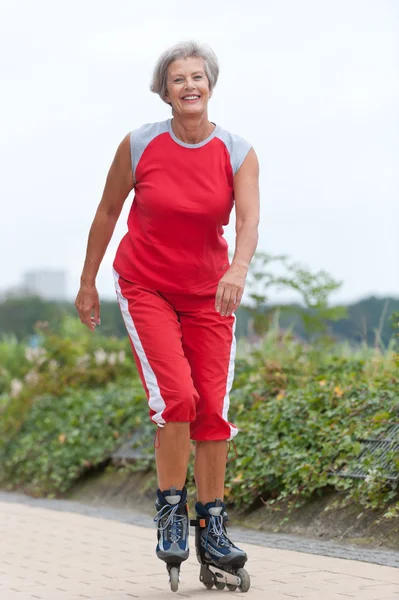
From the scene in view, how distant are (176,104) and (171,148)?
18cm

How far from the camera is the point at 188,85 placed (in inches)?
158

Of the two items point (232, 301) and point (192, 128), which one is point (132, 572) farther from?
point (192, 128)

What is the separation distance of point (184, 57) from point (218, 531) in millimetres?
1932

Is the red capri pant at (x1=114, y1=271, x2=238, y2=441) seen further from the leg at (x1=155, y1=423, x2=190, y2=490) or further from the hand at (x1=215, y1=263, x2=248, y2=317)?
the hand at (x1=215, y1=263, x2=248, y2=317)

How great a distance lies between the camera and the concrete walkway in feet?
12.9

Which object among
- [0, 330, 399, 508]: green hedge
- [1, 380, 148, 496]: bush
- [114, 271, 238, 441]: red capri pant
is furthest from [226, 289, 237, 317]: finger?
[1, 380, 148, 496]: bush

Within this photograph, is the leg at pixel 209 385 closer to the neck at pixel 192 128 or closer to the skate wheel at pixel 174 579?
the skate wheel at pixel 174 579

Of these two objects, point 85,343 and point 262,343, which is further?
point 85,343

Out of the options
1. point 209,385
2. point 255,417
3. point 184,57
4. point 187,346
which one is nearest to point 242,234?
point 187,346

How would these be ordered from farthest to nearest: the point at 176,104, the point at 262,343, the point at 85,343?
the point at 85,343 < the point at 262,343 < the point at 176,104

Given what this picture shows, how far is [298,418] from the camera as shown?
20.7 feet

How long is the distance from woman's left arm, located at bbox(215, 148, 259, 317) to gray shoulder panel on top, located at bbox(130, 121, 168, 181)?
383mm

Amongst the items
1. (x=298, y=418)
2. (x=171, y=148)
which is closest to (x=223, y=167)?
(x=171, y=148)

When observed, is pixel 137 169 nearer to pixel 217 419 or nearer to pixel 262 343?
pixel 217 419
